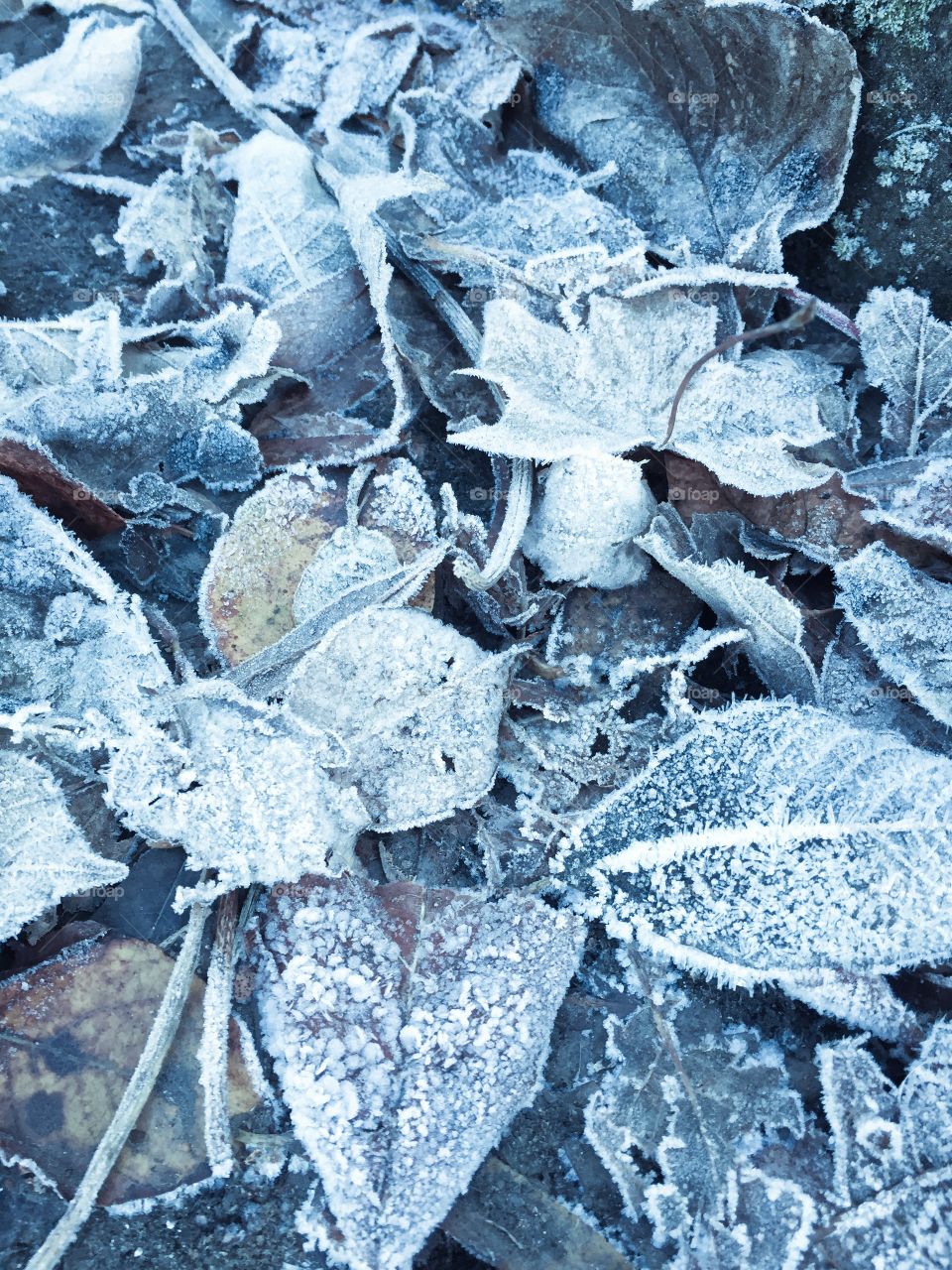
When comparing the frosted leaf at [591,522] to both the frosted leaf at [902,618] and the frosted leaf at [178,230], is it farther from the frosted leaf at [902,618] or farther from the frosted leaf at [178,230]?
the frosted leaf at [178,230]

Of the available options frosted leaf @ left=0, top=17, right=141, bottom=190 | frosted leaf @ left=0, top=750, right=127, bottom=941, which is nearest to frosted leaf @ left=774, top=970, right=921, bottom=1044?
frosted leaf @ left=0, top=750, right=127, bottom=941

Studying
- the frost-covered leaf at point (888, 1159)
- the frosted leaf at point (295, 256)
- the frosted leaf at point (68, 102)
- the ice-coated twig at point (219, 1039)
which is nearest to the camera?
the frost-covered leaf at point (888, 1159)

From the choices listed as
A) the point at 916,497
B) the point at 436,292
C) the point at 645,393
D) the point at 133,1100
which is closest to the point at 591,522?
the point at 645,393

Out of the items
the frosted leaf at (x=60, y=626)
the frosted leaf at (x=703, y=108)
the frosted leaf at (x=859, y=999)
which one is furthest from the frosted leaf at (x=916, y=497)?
the frosted leaf at (x=60, y=626)

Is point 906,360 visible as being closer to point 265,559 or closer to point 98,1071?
point 265,559

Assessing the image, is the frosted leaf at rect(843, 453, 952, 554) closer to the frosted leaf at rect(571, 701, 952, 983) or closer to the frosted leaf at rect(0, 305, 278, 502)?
the frosted leaf at rect(571, 701, 952, 983)

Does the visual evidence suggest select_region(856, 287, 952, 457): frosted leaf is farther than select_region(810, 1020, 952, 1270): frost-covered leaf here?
Yes

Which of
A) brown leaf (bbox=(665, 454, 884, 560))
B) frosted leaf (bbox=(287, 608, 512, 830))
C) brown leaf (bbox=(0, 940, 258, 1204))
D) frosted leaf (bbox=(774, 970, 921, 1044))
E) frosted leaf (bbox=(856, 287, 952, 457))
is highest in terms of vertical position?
frosted leaf (bbox=(856, 287, 952, 457))
